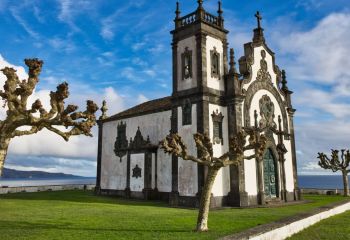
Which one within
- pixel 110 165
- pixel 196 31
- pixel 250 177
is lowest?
pixel 250 177

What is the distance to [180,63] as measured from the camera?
25.1 metres

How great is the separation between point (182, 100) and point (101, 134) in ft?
42.1

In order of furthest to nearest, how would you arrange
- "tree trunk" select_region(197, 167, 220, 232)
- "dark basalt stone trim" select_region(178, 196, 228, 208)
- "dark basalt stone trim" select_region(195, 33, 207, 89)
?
1. "dark basalt stone trim" select_region(195, 33, 207, 89)
2. "dark basalt stone trim" select_region(178, 196, 228, 208)
3. "tree trunk" select_region(197, 167, 220, 232)

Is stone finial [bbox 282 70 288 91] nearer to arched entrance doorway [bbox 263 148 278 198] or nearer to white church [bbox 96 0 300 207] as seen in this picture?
white church [bbox 96 0 300 207]

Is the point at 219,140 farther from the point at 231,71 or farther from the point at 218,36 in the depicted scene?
the point at 218,36

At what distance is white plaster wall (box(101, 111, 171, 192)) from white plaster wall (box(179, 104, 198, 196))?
2.82m

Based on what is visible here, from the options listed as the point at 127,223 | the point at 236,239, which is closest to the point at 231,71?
the point at 127,223

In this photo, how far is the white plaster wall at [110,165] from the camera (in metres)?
30.3

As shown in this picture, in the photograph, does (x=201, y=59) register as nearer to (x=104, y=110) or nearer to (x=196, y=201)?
(x=196, y=201)

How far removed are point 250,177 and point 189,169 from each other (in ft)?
14.6

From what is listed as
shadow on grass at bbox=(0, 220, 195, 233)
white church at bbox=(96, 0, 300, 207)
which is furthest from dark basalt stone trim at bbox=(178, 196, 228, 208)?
shadow on grass at bbox=(0, 220, 195, 233)

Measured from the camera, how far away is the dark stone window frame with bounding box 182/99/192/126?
23.4m

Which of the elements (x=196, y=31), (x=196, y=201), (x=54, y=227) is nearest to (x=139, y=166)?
(x=196, y=201)

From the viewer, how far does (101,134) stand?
33812 millimetres
